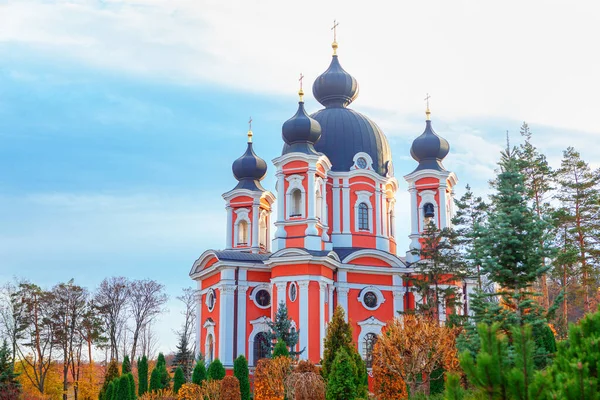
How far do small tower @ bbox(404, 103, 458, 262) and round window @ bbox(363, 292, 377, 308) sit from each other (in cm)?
271

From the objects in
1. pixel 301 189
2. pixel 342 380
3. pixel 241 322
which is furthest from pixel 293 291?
pixel 342 380

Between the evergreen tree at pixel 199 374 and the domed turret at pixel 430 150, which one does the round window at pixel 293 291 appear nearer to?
the evergreen tree at pixel 199 374

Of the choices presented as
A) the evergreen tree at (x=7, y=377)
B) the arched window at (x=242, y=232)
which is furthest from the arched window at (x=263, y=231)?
the evergreen tree at (x=7, y=377)

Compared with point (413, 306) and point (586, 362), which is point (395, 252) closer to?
point (413, 306)

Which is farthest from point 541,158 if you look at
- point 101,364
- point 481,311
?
point 101,364

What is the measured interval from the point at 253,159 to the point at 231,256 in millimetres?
6827

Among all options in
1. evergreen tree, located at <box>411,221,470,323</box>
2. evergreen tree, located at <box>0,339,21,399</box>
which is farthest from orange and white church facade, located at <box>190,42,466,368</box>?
evergreen tree, located at <box>0,339,21,399</box>

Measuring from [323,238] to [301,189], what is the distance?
2435 mm

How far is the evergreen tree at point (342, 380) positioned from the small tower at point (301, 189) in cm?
1000

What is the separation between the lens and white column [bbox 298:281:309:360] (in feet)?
86.0

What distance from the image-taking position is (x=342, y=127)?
106 ft

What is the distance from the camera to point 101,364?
4594 centimetres

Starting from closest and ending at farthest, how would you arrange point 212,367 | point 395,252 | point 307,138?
point 212,367
point 307,138
point 395,252

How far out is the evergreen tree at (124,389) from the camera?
2580 centimetres
